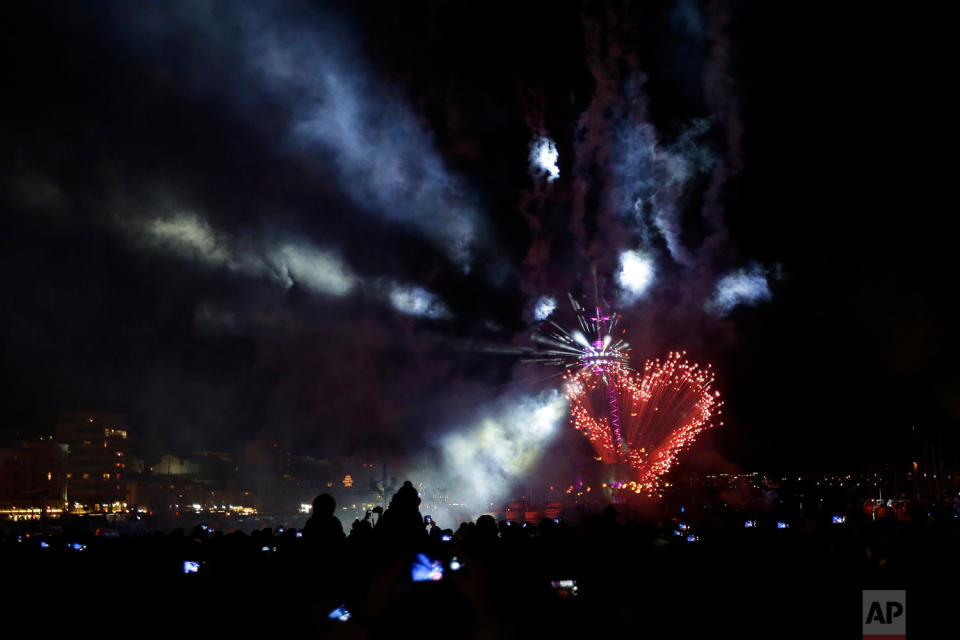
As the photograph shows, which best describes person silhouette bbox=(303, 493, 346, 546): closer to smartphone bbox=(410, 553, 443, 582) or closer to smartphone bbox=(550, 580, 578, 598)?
smartphone bbox=(550, 580, 578, 598)

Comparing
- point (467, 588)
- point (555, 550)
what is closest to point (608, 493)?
point (555, 550)

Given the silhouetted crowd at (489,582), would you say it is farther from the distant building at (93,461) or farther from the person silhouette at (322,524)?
the distant building at (93,461)

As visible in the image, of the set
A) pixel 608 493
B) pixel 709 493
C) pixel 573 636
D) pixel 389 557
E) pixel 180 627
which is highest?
pixel 709 493

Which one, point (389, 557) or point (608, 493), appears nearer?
Answer: point (389, 557)

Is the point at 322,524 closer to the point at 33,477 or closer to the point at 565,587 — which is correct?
the point at 565,587

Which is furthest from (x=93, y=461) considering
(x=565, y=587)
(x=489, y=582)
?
(x=489, y=582)

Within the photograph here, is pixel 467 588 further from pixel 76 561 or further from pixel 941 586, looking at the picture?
pixel 76 561
